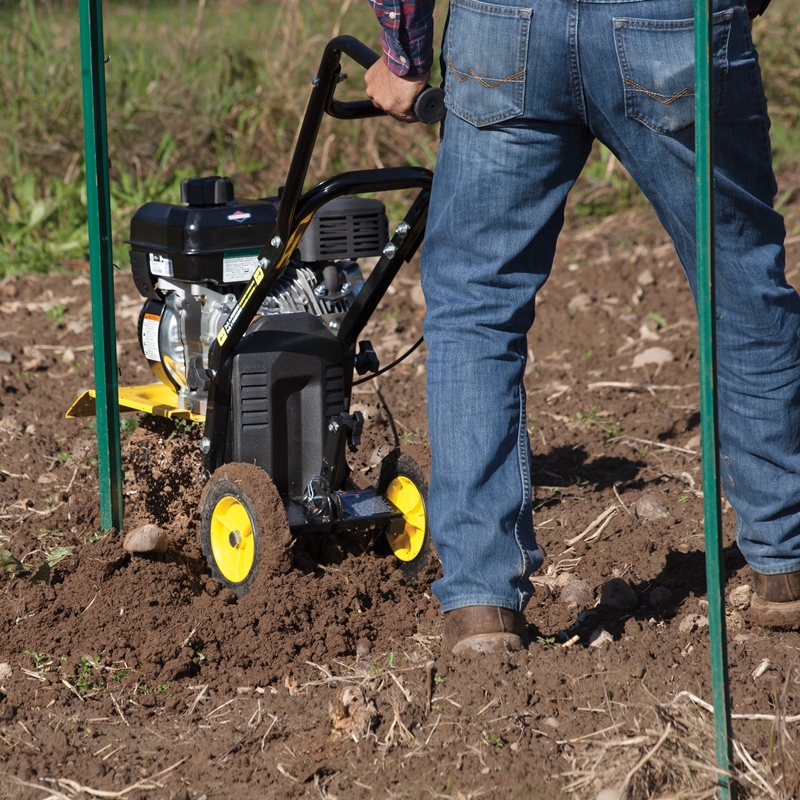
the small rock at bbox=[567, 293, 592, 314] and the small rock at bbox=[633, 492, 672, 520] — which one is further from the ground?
the small rock at bbox=[567, 293, 592, 314]

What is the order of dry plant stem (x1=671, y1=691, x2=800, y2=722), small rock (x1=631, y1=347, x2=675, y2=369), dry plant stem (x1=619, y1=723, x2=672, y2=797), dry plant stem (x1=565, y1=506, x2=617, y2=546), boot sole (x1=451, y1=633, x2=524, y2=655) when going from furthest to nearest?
1. small rock (x1=631, y1=347, x2=675, y2=369)
2. dry plant stem (x1=565, y1=506, x2=617, y2=546)
3. boot sole (x1=451, y1=633, x2=524, y2=655)
4. dry plant stem (x1=671, y1=691, x2=800, y2=722)
5. dry plant stem (x1=619, y1=723, x2=672, y2=797)

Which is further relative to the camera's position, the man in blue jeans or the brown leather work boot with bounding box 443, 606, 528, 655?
the brown leather work boot with bounding box 443, 606, 528, 655

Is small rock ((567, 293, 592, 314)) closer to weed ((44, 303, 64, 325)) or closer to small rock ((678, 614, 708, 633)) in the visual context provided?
weed ((44, 303, 64, 325))

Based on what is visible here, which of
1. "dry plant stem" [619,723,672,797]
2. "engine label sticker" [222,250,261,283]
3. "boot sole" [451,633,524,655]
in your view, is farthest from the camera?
"engine label sticker" [222,250,261,283]

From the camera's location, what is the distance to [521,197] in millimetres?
2201

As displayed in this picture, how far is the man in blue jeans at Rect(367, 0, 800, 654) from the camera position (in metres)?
2.08

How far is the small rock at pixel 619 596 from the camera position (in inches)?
106

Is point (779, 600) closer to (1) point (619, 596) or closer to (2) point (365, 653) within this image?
(1) point (619, 596)

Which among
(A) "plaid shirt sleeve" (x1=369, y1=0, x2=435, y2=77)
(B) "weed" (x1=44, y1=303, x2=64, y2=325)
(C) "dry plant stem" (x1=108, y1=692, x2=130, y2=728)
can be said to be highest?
(A) "plaid shirt sleeve" (x1=369, y1=0, x2=435, y2=77)

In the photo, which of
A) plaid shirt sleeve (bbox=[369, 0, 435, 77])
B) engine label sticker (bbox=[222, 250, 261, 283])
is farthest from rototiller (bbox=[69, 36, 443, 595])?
plaid shirt sleeve (bbox=[369, 0, 435, 77])

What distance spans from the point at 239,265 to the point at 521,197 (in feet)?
3.27

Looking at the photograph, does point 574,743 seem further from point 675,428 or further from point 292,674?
point 675,428

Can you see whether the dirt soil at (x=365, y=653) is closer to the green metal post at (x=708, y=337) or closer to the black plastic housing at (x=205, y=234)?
the green metal post at (x=708, y=337)

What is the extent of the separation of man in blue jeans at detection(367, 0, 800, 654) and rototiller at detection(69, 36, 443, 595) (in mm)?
377
